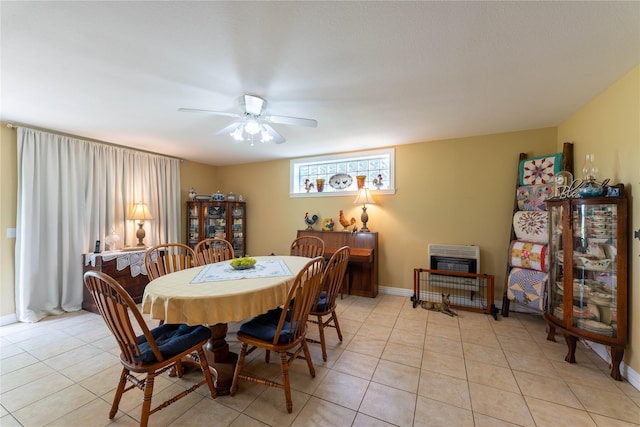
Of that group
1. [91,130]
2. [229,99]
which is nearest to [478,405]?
[229,99]

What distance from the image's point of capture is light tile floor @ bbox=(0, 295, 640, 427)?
5.22 ft

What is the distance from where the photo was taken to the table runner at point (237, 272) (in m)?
2.01

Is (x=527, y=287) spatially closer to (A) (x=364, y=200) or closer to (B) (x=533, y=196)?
(B) (x=533, y=196)

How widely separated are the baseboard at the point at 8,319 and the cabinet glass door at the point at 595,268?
19.1ft

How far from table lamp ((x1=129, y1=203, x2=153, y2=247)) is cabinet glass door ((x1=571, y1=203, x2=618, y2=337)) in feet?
16.8

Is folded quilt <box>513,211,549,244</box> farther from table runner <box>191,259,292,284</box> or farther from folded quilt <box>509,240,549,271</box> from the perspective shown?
table runner <box>191,259,292,284</box>

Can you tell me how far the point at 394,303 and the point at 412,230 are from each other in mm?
1103

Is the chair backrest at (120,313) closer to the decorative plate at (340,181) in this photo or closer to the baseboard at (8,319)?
the baseboard at (8,319)

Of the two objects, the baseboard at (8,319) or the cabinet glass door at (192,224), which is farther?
the cabinet glass door at (192,224)

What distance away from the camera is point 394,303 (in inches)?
141

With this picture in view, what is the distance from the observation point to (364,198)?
155 inches

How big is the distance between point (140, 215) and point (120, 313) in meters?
3.01

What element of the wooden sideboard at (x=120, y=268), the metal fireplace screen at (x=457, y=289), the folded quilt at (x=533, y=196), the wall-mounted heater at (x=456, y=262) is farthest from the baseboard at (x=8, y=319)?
the folded quilt at (x=533, y=196)

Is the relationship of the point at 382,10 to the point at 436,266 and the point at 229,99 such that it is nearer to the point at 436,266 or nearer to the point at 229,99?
the point at 229,99
